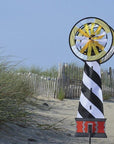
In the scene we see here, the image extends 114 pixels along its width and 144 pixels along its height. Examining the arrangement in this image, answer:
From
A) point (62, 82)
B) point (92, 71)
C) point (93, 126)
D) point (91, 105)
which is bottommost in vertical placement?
point (62, 82)

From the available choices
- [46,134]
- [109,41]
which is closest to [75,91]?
[46,134]

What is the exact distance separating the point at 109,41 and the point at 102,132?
1473 mm

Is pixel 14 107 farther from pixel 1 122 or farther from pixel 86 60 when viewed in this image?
pixel 86 60

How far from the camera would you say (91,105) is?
17.6ft

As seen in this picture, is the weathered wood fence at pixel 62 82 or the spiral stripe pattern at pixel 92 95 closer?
the spiral stripe pattern at pixel 92 95

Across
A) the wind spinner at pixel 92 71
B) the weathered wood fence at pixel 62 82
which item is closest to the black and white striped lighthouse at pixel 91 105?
the wind spinner at pixel 92 71

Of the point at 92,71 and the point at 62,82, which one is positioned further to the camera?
the point at 62,82

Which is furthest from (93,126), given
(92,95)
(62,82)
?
(62,82)

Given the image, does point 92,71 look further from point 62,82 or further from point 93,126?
point 62,82

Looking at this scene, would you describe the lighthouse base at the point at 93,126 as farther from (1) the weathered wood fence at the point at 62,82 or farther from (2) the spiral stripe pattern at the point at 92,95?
(1) the weathered wood fence at the point at 62,82

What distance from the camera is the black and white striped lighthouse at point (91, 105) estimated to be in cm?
531

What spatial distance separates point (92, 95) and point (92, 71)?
15.5 inches

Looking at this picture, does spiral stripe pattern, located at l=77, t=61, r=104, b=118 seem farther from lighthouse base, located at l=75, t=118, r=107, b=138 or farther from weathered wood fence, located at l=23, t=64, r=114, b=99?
weathered wood fence, located at l=23, t=64, r=114, b=99

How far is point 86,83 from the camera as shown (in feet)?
17.7
